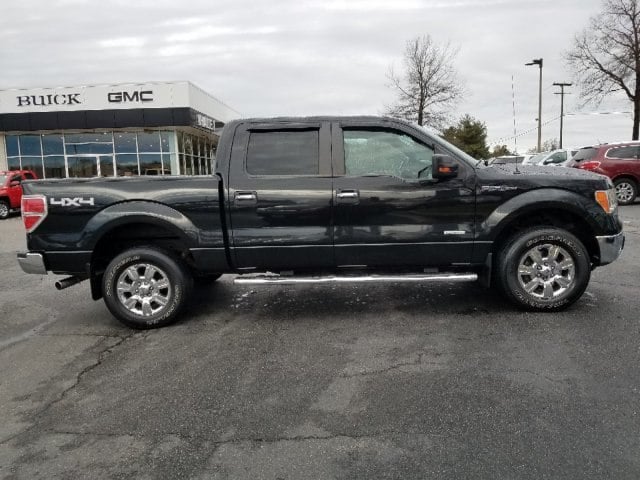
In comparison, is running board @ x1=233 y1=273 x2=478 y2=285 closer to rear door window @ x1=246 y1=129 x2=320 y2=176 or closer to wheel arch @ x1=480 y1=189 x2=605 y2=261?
wheel arch @ x1=480 y1=189 x2=605 y2=261

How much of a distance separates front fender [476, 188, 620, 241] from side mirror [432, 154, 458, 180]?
60 centimetres

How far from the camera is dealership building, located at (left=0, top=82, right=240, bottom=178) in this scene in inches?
1096

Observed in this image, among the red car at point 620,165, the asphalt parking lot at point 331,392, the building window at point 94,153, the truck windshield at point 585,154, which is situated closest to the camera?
the asphalt parking lot at point 331,392

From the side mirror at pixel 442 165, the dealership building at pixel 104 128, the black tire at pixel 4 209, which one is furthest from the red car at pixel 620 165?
the black tire at pixel 4 209

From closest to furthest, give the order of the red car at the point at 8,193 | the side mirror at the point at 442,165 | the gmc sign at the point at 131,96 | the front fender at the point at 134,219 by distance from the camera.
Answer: the side mirror at the point at 442,165, the front fender at the point at 134,219, the red car at the point at 8,193, the gmc sign at the point at 131,96

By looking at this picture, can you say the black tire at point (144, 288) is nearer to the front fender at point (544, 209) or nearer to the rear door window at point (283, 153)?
the rear door window at point (283, 153)

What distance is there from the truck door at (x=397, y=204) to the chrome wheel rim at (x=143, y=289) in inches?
67.7

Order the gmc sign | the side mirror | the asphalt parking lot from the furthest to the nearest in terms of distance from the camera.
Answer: the gmc sign → the side mirror → the asphalt parking lot

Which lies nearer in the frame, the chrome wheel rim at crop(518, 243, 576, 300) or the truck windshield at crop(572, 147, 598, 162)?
the chrome wheel rim at crop(518, 243, 576, 300)

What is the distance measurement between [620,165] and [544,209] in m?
12.1

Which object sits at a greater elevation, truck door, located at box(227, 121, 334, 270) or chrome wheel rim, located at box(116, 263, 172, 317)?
truck door, located at box(227, 121, 334, 270)

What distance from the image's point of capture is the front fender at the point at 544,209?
16.3 ft

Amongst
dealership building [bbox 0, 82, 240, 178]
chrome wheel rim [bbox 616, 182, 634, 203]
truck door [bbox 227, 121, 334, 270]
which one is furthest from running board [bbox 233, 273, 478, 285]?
dealership building [bbox 0, 82, 240, 178]

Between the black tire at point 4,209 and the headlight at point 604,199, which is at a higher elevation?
the headlight at point 604,199
